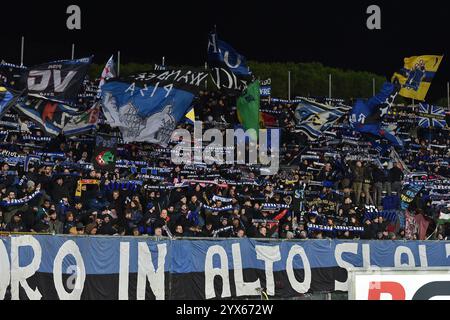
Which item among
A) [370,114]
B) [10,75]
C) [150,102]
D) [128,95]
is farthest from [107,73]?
[370,114]

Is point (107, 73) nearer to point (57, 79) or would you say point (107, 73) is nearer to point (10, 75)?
point (57, 79)

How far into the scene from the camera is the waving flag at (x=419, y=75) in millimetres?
32281

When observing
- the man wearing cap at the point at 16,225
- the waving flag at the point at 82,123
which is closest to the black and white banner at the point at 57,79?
the waving flag at the point at 82,123

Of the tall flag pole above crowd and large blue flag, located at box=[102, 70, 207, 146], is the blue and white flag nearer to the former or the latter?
the tall flag pole above crowd

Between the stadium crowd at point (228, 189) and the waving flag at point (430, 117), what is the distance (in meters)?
1.85

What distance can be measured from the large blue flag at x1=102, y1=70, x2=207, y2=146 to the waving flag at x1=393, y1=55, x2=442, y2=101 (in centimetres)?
1135

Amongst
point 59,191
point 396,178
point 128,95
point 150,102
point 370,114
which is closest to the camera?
point 59,191

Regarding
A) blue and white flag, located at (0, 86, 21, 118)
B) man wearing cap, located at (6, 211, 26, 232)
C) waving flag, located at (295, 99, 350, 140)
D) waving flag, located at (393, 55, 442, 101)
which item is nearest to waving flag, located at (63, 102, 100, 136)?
blue and white flag, located at (0, 86, 21, 118)

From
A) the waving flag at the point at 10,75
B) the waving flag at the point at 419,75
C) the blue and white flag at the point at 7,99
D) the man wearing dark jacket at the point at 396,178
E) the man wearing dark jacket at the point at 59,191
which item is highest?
the waving flag at the point at 419,75

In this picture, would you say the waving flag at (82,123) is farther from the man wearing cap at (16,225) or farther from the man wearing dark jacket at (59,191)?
the man wearing cap at (16,225)

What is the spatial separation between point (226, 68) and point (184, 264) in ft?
38.4

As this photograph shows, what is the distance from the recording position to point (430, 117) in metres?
33.4

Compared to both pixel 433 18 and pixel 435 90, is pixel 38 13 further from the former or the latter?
pixel 435 90
